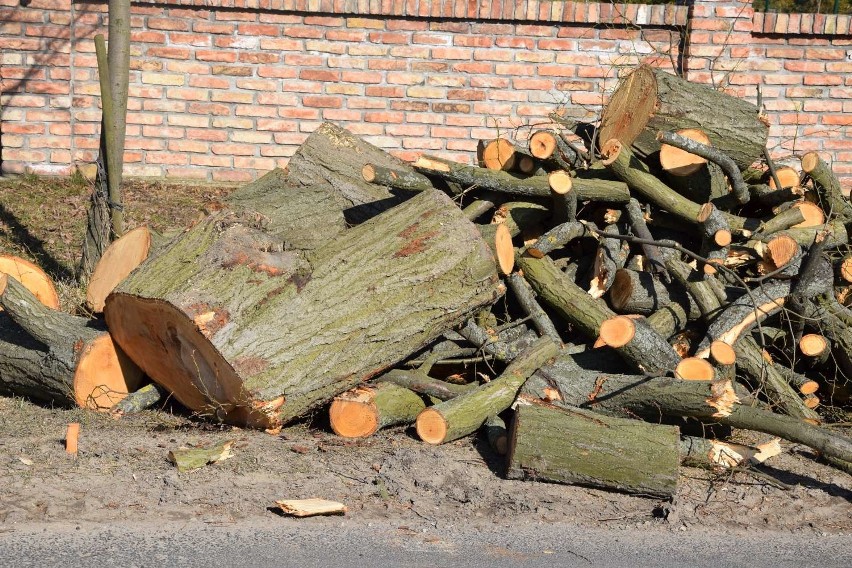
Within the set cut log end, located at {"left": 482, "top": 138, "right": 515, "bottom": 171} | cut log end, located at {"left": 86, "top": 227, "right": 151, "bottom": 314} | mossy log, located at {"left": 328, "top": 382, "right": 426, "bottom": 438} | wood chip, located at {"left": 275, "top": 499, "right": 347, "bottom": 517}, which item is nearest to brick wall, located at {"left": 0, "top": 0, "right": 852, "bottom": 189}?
cut log end, located at {"left": 482, "top": 138, "right": 515, "bottom": 171}

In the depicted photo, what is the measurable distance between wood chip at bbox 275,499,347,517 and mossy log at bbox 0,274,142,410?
154cm

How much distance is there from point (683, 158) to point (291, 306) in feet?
8.24

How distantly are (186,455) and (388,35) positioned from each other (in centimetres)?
505

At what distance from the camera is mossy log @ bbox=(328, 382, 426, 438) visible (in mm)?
4547

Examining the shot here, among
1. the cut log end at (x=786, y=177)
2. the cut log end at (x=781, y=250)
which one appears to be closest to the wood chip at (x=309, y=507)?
the cut log end at (x=781, y=250)

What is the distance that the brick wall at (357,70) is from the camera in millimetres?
7910

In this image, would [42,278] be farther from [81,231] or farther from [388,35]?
[388,35]

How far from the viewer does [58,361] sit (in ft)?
15.7

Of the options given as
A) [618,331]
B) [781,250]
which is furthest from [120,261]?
[781,250]

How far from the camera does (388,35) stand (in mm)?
8133

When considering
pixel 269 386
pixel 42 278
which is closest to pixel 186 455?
pixel 269 386

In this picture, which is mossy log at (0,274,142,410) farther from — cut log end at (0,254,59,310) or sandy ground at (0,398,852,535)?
cut log end at (0,254,59,310)

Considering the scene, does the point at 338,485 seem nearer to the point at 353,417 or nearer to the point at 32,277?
the point at 353,417

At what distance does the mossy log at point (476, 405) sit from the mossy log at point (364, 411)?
185 mm
